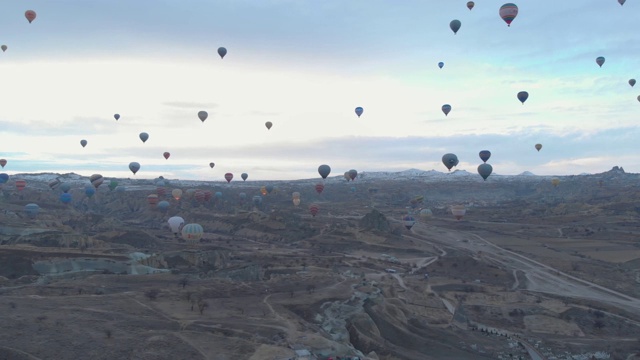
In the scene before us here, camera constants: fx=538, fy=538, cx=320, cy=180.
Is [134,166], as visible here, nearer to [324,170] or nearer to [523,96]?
[324,170]

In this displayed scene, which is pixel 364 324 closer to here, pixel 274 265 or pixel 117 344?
pixel 117 344

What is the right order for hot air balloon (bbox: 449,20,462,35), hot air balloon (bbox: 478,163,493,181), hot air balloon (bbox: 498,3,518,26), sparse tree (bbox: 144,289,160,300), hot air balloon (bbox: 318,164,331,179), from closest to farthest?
sparse tree (bbox: 144,289,160,300)
hot air balloon (bbox: 498,3,518,26)
hot air balloon (bbox: 449,20,462,35)
hot air balloon (bbox: 478,163,493,181)
hot air balloon (bbox: 318,164,331,179)

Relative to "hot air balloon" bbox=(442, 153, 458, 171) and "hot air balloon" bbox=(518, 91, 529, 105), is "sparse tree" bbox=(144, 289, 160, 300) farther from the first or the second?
"hot air balloon" bbox=(518, 91, 529, 105)

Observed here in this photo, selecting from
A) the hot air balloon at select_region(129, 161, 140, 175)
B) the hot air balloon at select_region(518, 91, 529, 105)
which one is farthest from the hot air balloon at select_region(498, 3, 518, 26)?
the hot air balloon at select_region(129, 161, 140, 175)

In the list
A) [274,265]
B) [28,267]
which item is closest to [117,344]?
[28,267]

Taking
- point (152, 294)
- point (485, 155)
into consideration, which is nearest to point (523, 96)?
point (485, 155)

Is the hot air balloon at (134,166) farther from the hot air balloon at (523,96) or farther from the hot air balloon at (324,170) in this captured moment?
the hot air balloon at (523,96)

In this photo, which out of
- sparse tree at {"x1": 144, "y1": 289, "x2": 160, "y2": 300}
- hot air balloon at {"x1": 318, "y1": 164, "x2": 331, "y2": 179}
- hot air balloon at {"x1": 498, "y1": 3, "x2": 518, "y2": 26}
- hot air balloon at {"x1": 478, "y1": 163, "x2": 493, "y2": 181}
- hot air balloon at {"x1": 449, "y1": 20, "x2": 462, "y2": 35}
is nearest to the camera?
sparse tree at {"x1": 144, "y1": 289, "x2": 160, "y2": 300}
